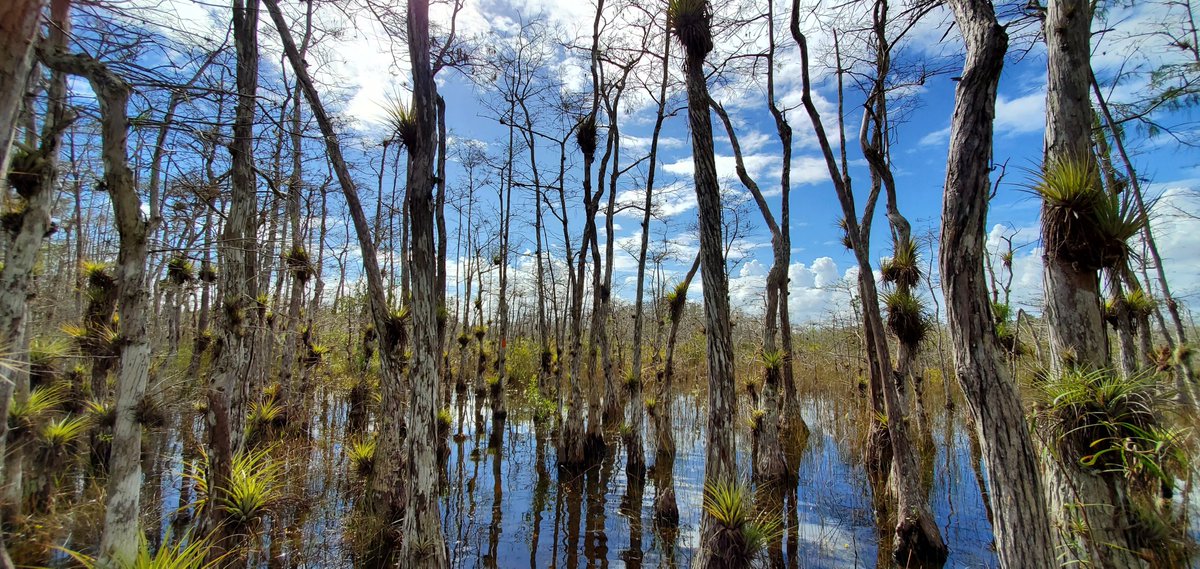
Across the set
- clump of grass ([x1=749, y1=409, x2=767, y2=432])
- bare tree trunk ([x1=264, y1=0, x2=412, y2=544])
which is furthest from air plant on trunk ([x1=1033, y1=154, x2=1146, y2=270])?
bare tree trunk ([x1=264, y1=0, x2=412, y2=544])

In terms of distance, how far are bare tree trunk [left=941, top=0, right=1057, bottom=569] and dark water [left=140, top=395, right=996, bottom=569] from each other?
3229 millimetres

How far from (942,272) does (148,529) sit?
9.30 meters

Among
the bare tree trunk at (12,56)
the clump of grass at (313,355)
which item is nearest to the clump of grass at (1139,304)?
the bare tree trunk at (12,56)

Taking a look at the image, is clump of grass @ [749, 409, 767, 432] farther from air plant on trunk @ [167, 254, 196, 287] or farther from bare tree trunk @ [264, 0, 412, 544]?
air plant on trunk @ [167, 254, 196, 287]

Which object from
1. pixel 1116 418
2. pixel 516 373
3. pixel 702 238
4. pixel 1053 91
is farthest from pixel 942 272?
pixel 516 373

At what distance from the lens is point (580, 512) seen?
24.9 ft

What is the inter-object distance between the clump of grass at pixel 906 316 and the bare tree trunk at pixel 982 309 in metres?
2.88

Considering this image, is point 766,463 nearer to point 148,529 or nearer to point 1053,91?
point 1053,91

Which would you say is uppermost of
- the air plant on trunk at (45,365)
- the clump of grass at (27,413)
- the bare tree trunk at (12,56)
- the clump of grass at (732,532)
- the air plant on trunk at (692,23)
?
the air plant on trunk at (692,23)

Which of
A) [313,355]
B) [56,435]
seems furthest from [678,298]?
[56,435]

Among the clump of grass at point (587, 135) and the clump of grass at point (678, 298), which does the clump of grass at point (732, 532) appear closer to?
the clump of grass at point (678, 298)

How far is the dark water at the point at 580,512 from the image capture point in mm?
5934

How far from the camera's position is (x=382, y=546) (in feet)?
19.5

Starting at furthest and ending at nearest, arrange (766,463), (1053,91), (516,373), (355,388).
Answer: (516,373) < (355,388) < (766,463) < (1053,91)
